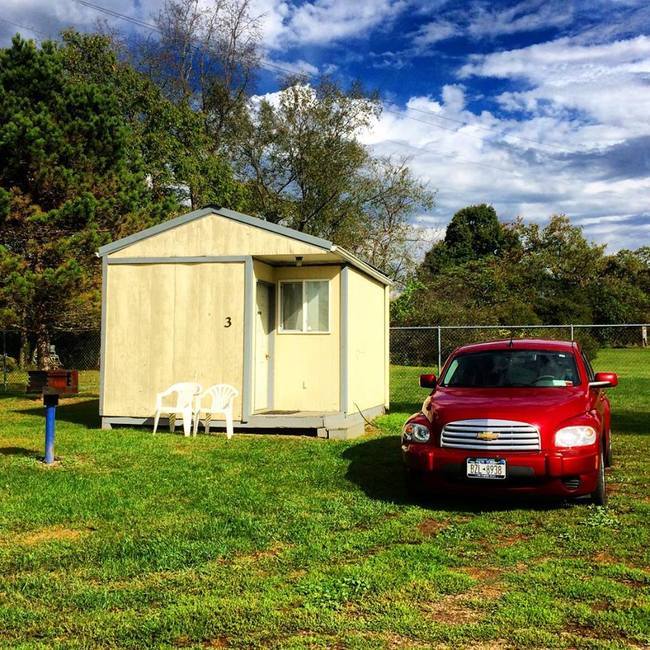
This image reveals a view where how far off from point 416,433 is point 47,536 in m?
3.30

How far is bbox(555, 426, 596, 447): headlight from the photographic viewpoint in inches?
237

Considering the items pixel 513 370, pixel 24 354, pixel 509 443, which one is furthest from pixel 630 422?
pixel 24 354

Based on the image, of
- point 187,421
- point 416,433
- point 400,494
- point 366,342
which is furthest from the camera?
point 366,342

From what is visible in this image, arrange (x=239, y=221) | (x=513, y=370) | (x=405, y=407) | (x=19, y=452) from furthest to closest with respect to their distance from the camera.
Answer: (x=405, y=407) → (x=239, y=221) → (x=19, y=452) → (x=513, y=370)

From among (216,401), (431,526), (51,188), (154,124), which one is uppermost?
(154,124)

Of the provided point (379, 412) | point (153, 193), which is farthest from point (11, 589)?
point (153, 193)

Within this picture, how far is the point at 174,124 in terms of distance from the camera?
28.4 metres

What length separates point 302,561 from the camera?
4789 mm

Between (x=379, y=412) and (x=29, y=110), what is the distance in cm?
1156

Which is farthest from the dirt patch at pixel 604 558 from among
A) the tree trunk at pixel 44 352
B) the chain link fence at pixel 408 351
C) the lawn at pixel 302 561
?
the tree trunk at pixel 44 352

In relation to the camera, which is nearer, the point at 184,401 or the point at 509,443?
the point at 509,443

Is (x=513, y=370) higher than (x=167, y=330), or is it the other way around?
(x=167, y=330)

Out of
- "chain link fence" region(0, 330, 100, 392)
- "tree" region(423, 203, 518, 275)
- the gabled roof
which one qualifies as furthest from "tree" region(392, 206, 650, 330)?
the gabled roof

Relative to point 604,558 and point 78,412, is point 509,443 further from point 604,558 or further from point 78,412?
point 78,412
